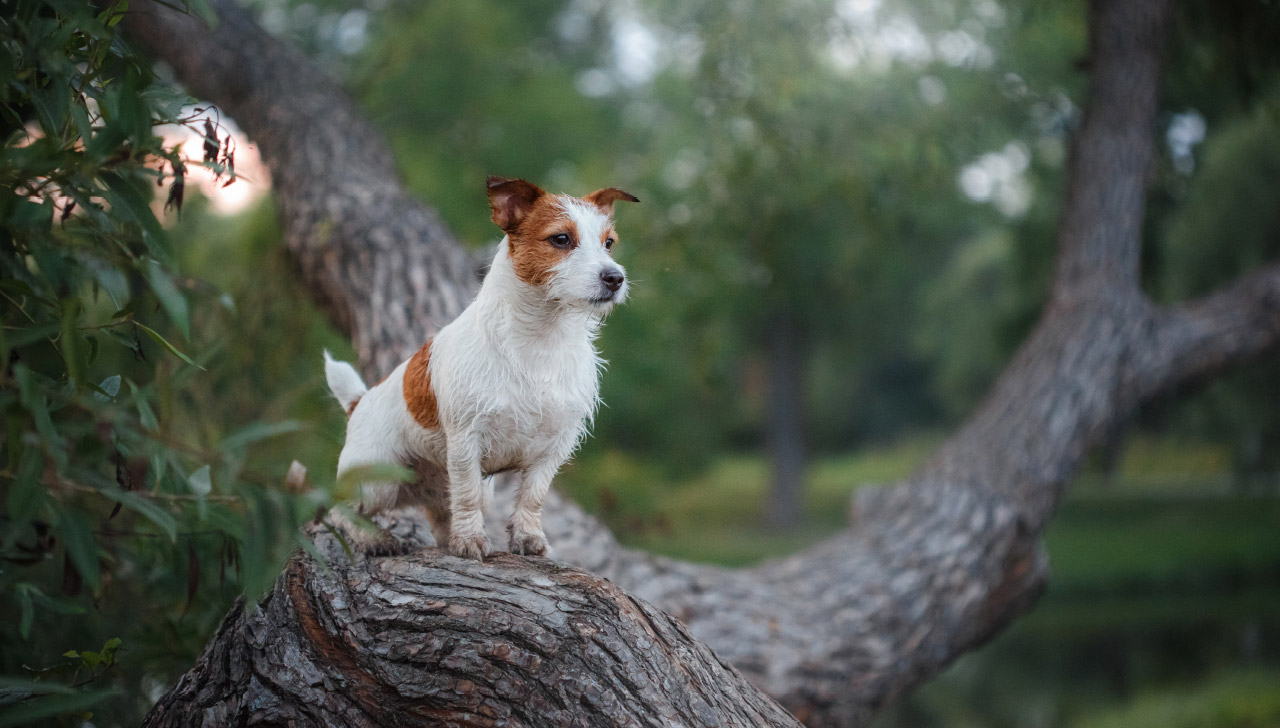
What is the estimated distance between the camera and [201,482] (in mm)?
1845

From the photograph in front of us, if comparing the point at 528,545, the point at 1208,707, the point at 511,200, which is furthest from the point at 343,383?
the point at 1208,707

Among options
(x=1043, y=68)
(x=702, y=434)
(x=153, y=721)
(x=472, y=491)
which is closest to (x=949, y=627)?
(x=472, y=491)

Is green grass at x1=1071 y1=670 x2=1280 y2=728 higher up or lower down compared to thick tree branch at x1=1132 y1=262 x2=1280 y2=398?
lower down

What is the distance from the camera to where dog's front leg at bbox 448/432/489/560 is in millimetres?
2180

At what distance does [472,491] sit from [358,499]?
0.30 meters

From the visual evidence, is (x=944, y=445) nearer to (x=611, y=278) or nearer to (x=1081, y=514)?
(x=611, y=278)

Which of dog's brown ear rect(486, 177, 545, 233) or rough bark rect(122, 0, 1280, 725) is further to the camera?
rough bark rect(122, 0, 1280, 725)

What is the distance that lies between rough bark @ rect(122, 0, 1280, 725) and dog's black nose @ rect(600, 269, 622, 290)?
0.73m

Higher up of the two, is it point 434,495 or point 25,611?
point 434,495

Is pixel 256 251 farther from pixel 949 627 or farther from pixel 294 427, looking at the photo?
pixel 294 427

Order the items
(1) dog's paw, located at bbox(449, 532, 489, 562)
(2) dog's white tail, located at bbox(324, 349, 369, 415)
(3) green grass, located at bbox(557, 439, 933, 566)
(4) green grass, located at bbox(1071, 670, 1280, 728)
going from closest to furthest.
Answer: (1) dog's paw, located at bbox(449, 532, 489, 562), (2) dog's white tail, located at bbox(324, 349, 369, 415), (4) green grass, located at bbox(1071, 670, 1280, 728), (3) green grass, located at bbox(557, 439, 933, 566)

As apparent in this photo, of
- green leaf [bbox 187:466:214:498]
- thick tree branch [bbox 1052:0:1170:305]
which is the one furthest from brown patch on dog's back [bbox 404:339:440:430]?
thick tree branch [bbox 1052:0:1170:305]

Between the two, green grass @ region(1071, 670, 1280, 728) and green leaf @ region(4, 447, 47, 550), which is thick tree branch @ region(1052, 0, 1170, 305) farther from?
green leaf @ region(4, 447, 47, 550)

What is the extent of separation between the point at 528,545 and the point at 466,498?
0.74 ft
